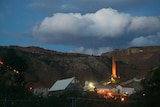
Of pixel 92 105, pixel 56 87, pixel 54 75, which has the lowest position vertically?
pixel 92 105

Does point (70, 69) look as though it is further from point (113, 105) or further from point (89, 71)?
point (113, 105)

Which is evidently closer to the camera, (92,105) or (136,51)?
(92,105)

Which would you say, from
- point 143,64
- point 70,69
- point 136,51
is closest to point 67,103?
point 70,69

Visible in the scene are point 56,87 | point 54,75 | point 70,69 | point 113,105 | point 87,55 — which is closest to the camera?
point 113,105

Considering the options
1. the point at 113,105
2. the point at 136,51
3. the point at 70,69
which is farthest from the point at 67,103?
the point at 136,51

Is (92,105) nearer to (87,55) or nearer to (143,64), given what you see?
(87,55)

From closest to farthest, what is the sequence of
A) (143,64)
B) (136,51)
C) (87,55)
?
1. (87,55)
2. (143,64)
3. (136,51)

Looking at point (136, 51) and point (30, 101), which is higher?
point (136, 51)

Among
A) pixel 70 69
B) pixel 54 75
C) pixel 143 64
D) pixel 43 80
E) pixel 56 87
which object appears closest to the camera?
pixel 56 87

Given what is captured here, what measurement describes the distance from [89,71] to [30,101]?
268 feet

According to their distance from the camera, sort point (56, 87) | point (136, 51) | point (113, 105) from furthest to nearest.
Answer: point (136, 51), point (56, 87), point (113, 105)

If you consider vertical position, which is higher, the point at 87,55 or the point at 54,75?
the point at 87,55

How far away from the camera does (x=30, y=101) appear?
29500 millimetres

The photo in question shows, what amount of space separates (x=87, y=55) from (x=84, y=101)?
92344 mm
